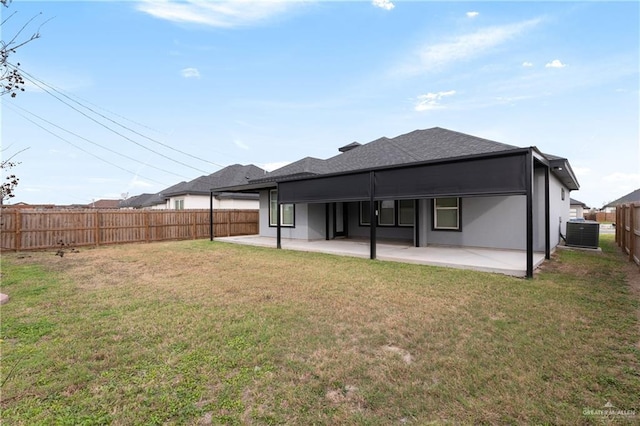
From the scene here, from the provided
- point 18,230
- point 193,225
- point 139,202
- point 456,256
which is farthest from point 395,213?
point 139,202

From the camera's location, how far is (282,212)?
14.8 metres

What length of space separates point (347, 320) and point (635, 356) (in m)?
3.01

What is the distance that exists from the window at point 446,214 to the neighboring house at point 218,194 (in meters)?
13.7

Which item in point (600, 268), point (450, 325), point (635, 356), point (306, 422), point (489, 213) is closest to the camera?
point (306, 422)

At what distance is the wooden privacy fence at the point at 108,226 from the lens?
1166cm

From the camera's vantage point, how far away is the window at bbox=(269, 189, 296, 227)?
14.3 metres

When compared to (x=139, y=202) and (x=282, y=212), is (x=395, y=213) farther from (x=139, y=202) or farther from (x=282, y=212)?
(x=139, y=202)

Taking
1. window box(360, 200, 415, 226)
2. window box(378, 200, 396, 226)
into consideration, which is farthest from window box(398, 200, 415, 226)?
window box(378, 200, 396, 226)

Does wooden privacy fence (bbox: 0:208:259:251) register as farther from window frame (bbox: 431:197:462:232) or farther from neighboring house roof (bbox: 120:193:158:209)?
neighboring house roof (bbox: 120:193:158:209)

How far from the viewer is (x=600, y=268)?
7.21 metres

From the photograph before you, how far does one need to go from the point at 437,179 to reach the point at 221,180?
19.6 meters

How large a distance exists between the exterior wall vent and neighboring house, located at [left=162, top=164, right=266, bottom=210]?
1771cm

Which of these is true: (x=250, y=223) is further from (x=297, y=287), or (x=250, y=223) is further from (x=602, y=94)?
(x=602, y=94)

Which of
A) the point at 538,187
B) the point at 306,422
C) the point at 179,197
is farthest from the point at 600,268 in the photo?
the point at 179,197
